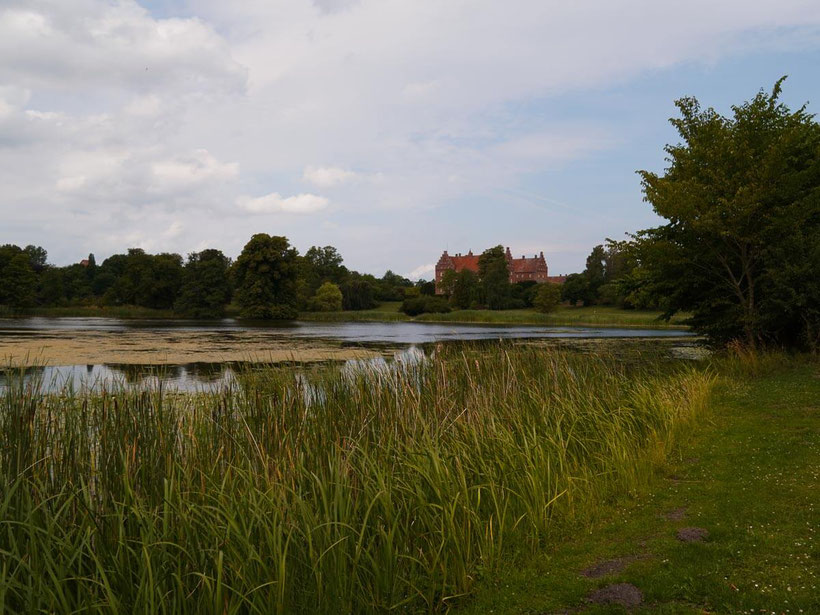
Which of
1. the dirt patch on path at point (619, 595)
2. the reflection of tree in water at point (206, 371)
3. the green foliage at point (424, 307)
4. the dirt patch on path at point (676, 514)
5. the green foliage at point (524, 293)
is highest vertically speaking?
the green foliage at point (524, 293)

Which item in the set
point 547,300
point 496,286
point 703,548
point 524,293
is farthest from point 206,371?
point 524,293

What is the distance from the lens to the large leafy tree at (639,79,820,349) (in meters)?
16.7

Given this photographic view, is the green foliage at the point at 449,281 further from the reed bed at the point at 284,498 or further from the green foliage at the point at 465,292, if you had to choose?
the reed bed at the point at 284,498

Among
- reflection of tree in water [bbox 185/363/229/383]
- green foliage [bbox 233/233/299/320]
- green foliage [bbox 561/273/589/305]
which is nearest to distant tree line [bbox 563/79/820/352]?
reflection of tree in water [bbox 185/363/229/383]

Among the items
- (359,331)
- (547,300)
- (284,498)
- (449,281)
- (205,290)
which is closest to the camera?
(284,498)

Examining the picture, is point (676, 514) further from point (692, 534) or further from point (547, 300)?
point (547, 300)

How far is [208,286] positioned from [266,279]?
35.5 feet

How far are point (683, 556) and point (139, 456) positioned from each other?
5186 millimetres

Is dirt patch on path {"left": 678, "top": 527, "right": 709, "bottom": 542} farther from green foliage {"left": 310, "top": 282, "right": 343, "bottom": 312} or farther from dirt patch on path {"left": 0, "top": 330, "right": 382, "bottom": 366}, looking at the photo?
green foliage {"left": 310, "top": 282, "right": 343, "bottom": 312}

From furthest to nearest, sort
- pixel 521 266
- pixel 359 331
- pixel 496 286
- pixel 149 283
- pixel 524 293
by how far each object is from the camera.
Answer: pixel 521 266 → pixel 524 293 → pixel 496 286 → pixel 149 283 → pixel 359 331

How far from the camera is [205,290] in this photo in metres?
77.1

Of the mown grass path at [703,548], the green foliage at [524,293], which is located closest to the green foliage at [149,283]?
the green foliage at [524,293]

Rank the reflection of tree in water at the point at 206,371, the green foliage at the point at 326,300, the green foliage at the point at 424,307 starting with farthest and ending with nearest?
the green foliage at the point at 326,300 → the green foliage at the point at 424,307 → the reflection of tree in water at the point at 206,371

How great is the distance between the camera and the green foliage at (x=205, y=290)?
75.2 m
